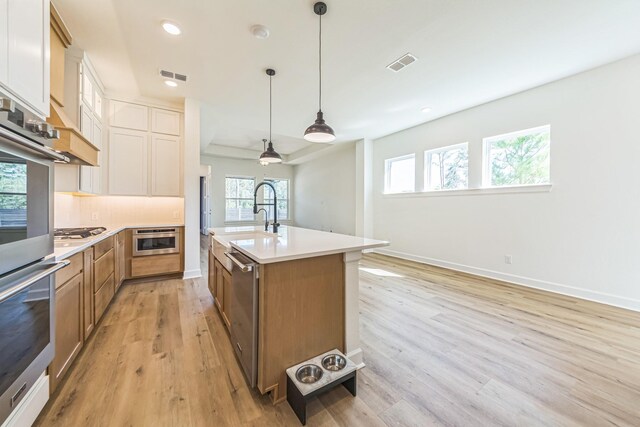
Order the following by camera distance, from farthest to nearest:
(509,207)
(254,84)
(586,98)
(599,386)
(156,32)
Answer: (509,207), (254,84), (586,98), (156,32), (599,386)

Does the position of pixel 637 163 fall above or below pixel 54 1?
below

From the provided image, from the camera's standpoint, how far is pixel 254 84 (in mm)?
3521

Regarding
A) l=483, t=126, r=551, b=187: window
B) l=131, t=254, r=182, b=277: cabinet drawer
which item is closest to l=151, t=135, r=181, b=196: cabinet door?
l=131, t=254, r=182, b=277: cabinet drawer

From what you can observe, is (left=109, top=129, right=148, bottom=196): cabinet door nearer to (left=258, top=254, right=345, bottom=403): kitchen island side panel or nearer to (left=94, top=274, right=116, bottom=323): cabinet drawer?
(left=94, top=274, right=116, bottom=323): cabinet drawer

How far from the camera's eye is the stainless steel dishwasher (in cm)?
146

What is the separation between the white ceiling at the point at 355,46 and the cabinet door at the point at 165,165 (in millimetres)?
701

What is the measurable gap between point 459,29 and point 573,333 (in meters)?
3.11

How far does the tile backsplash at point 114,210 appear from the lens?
10.6ft

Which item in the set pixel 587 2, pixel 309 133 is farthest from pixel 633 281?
pixel 309 133

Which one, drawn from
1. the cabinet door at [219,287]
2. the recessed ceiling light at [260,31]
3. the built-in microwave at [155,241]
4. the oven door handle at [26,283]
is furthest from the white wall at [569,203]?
the oven door handle at [26,283]

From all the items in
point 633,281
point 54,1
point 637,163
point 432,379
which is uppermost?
point 54,1

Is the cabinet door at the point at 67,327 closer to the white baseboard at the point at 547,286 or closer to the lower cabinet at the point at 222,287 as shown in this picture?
the lower cabinet at the point at 222,287

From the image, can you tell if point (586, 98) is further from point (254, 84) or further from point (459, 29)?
point (254, 84)

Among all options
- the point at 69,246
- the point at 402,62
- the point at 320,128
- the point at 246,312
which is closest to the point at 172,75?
the point at 320,128
